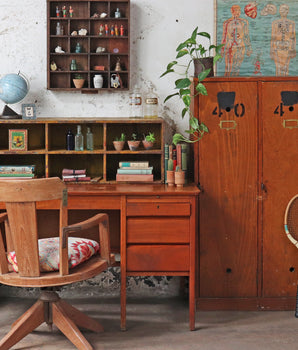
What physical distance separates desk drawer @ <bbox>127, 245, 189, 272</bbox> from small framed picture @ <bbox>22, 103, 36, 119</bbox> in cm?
125

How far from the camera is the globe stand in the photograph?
3.66m

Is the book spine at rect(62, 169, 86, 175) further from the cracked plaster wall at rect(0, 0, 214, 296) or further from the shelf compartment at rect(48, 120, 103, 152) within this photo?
the cracked plaster wall at rect(0, 0, 214, 296)

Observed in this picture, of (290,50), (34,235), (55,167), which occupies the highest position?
(290,50)

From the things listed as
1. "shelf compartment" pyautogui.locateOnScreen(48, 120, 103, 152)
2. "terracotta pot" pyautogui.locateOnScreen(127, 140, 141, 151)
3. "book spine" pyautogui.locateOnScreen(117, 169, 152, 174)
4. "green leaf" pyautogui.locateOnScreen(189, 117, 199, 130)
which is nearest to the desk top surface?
"book spine" pyautogui.locateOnScreen(117, 169, 152, 174)

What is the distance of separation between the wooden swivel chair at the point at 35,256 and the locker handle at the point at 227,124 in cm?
107

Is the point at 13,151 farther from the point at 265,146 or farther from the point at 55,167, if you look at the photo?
the point at 265,146

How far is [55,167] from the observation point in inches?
153

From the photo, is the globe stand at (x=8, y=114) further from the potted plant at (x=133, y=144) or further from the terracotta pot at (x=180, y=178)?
the terracotta pot at (x=180, y=178)

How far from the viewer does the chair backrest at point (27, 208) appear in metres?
2.54

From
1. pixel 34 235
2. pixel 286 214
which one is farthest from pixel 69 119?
pixel 286 214

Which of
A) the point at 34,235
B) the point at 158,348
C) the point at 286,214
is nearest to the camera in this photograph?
the point at 34,235

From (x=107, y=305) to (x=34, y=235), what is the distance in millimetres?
1285

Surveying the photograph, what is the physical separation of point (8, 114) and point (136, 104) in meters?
0.94

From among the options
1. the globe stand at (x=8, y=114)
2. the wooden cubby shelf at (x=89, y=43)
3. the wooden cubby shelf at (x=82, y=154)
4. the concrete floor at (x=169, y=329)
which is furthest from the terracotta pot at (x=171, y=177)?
the globe stand at (x=8, y=114)
